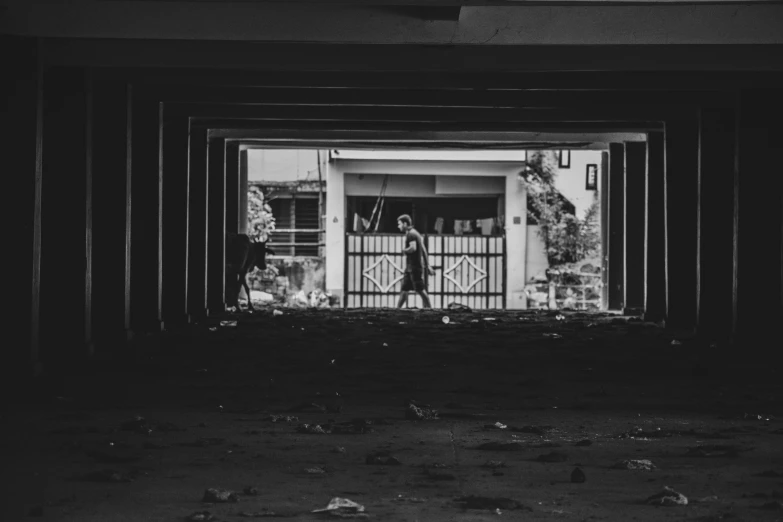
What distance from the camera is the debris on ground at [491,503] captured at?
4.54m

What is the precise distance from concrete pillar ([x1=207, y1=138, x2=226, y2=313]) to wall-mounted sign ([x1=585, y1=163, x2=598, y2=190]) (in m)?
10.7

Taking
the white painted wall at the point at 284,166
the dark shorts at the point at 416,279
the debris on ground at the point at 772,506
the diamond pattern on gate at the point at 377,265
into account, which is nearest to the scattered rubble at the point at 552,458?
the debris on ground at the point at 772,506

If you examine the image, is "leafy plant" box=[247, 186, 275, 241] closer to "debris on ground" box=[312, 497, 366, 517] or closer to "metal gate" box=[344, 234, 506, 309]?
"metal gate" box=[344, 234, 506, 309]

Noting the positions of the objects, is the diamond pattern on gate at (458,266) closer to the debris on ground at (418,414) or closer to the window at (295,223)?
the window at (295,223)

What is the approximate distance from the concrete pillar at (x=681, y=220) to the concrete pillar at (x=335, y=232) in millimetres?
11207

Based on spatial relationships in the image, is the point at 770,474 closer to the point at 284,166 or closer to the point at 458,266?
the point at 458,266

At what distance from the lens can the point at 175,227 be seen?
1736cm

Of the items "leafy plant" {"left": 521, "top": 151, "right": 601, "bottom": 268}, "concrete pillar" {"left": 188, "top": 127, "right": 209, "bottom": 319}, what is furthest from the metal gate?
"concrete pillar" {"left": 188, "top": 127, "right": 209, "bottom": 319}

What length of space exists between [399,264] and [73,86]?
1653 cm

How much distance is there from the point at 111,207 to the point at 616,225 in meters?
11.4

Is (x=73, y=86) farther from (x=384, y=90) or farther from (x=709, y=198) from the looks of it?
(x=709, y=198)

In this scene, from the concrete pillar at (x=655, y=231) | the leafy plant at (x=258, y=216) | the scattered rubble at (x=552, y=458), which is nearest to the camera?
the scattered rubble at (x=552, y=458)

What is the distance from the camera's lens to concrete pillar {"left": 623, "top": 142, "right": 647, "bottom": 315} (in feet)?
70.0

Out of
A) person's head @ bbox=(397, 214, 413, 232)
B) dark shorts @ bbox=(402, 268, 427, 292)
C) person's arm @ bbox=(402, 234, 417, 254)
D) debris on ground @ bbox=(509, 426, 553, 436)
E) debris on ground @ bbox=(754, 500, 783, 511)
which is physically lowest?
debris on ground @ bbox=(509, 426, 553, 436)
